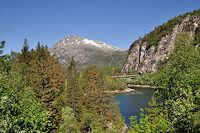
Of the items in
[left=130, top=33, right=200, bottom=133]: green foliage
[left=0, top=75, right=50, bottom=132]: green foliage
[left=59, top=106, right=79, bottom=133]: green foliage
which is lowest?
[left=59, top=106, right=79, bottom=133]: green foliage

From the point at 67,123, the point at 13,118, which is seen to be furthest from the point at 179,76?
the point at 67,123

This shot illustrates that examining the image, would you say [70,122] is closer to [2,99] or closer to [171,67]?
[171,67]

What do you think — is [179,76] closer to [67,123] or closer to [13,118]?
[13,118]

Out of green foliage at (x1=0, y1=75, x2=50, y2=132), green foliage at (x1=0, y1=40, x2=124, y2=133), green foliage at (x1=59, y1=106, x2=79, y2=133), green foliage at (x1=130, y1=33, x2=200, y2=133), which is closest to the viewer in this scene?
green foliage at (x1=0, y1=75, x2=50, y2=132)

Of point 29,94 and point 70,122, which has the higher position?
point 29,94

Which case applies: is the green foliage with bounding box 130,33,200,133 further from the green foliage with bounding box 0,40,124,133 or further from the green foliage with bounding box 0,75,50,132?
the green foliage with bounding box 0,75,50,132

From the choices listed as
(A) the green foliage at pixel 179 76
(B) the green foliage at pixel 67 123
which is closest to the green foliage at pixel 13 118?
(A) the green foliage at pixel 179 76

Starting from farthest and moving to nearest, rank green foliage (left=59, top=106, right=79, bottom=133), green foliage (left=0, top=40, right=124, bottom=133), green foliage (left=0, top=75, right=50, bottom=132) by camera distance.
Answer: green foliage (left=59, top=106, right=79, bottom=133), green foliage (left=0, top=40, right=124, bottom=133), green foliage (left=0, top=75, right=50, bottom=132)

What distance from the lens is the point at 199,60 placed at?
131 ft

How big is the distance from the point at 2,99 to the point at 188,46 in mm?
27523

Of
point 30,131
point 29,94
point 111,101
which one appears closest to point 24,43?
point 111,101

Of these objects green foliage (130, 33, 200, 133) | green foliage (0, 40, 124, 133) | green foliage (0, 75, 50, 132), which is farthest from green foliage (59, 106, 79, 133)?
green foliage (0, 75, 50, 132)

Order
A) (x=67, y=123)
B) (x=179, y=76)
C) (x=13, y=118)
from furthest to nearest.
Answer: (x=67, y=123) → (x=179, y=76) → (x=13, y=118)

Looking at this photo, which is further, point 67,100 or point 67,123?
point 67,100
